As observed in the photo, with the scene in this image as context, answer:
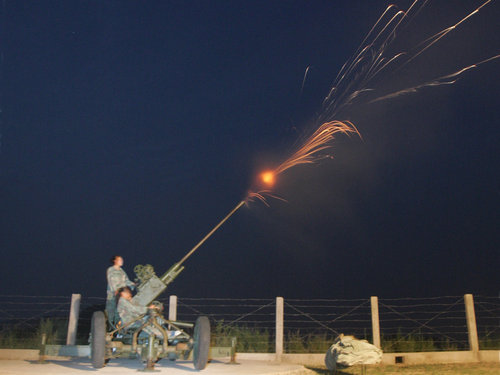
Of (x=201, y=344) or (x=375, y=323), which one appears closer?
(x=201, y=344)

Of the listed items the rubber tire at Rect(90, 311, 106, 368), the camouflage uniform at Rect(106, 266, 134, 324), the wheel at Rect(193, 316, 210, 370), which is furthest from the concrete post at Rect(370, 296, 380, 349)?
the rubber tire at Rect(90, 311, 106, 368)

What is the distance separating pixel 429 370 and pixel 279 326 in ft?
10.7

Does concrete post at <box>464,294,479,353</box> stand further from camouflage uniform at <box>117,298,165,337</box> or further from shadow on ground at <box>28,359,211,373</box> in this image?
camouflage uniform at <box>117,298,165,337</box>

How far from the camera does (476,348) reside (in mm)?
11570

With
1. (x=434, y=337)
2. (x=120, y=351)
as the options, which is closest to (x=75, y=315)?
(x=120, y=351)

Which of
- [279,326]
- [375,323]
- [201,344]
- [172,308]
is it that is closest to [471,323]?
[375,323]

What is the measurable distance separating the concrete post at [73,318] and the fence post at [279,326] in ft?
14.8

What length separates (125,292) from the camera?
26.7 ft

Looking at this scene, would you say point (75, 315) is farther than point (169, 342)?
Yes

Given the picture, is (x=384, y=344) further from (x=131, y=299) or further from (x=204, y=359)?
(x=131, y=299)

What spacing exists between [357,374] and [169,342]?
3.61 meters

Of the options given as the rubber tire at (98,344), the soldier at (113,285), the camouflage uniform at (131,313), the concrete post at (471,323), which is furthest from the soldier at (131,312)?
the concrete post at (471,323)

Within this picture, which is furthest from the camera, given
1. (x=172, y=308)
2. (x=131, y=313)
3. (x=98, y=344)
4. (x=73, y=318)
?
(x=172, y=308)

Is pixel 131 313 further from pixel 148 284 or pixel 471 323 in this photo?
pixel 471 323
